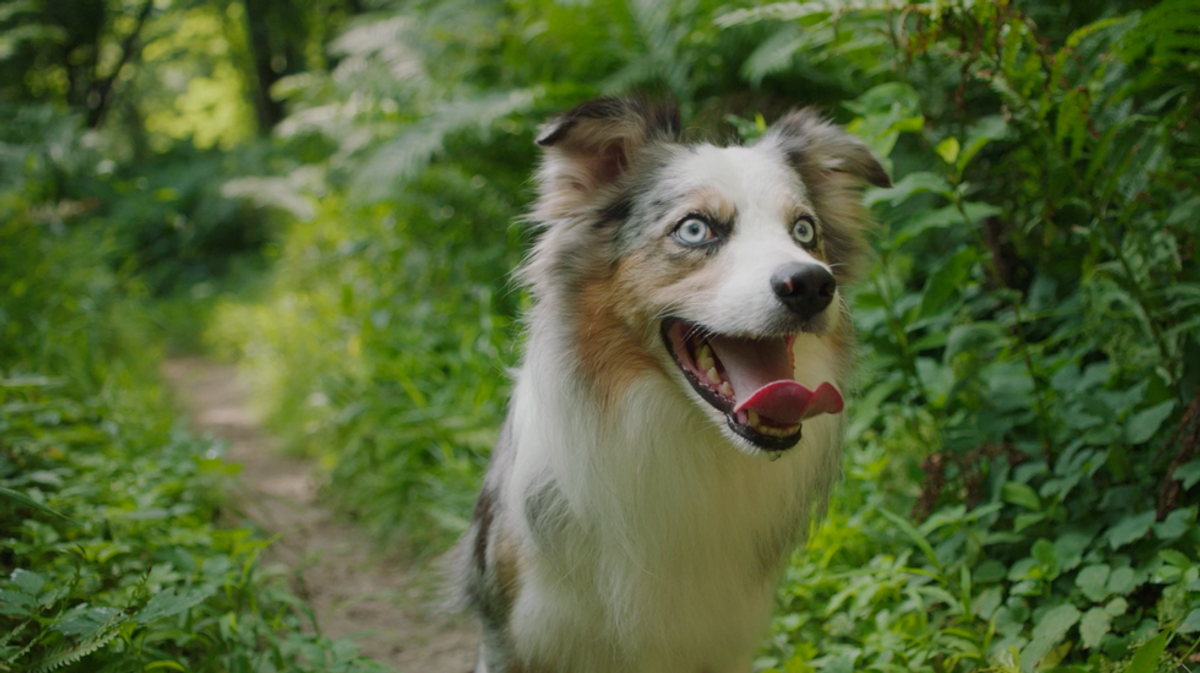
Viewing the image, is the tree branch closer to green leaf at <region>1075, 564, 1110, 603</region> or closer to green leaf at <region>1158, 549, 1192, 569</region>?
green leaf at <region>1075, 564, 1110, 603</region>

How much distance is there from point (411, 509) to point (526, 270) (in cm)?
234

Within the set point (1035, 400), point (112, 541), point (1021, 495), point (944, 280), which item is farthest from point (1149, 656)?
point (112, 541)

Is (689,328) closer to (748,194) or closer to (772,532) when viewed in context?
(748,194)

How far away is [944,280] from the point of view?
265 centimetres

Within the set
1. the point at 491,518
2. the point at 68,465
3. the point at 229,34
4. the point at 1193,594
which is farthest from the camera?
the point at 229,34

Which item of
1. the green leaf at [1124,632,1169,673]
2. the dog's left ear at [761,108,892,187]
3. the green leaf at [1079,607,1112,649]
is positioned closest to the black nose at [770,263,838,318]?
the dog's left ear at [761,108,892,187]

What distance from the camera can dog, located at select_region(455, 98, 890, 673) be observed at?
2062 mm

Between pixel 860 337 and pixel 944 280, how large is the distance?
341 millimetres

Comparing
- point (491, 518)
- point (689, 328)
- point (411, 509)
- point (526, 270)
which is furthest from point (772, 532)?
point (411, 509)

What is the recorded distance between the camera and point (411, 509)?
14.0 feet

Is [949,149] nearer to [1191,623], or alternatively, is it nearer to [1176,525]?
[1176,525]

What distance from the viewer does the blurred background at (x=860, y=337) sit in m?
2.48

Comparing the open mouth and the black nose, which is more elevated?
the black nose

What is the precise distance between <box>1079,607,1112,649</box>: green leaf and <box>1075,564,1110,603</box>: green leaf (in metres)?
0.04
